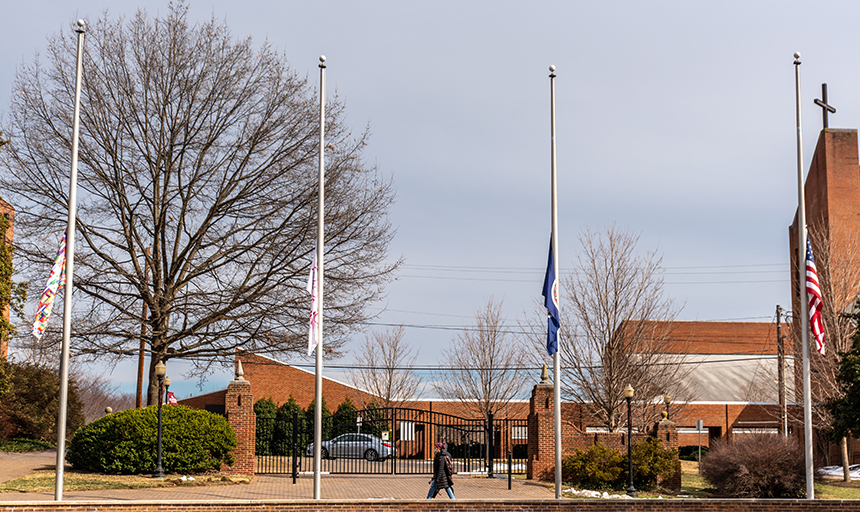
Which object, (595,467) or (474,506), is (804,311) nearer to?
(595,467)

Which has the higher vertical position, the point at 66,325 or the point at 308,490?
the point at 66,325

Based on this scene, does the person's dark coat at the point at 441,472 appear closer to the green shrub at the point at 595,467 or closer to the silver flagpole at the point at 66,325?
the green shrub at the point at 595,467

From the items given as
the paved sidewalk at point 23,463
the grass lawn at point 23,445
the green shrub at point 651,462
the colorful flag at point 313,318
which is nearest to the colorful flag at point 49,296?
the colorful flag at point 313,318

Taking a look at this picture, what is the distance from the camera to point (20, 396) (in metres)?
33.6

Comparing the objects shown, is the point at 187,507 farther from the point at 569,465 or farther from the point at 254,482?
the point at 569,465

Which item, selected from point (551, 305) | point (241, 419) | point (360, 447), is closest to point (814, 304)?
point (551, 305)

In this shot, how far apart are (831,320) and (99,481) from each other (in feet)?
87.7

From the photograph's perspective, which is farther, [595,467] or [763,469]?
[595,467]

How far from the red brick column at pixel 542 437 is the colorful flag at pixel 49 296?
14274 millimetres

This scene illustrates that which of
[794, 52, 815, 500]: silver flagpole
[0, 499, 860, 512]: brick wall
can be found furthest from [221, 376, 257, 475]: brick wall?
[794, 52, 815, 500]: silver flagpole

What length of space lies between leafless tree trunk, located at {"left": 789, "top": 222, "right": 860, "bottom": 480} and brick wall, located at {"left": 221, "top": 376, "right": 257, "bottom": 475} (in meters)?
20.0

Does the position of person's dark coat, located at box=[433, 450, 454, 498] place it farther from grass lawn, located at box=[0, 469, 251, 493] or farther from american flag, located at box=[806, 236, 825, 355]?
american flag, located at box=[806, 236, 825, 355]

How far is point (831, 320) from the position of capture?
31.0 meters

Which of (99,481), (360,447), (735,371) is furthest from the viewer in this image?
(735,371)
